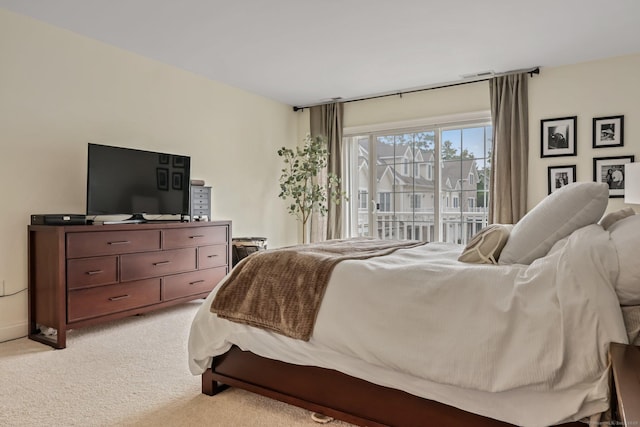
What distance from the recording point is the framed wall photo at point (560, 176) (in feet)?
13.6

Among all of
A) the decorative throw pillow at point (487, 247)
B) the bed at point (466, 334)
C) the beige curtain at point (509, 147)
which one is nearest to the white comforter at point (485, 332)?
the bed at point (466, 334)

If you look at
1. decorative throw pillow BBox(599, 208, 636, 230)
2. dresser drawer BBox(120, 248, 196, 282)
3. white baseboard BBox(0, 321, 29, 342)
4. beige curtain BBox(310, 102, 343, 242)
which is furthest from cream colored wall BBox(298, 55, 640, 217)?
white baseboard BBox(0, 321, 29, 342)

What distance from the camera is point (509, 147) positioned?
4.40 m

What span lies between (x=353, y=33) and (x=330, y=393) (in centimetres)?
281

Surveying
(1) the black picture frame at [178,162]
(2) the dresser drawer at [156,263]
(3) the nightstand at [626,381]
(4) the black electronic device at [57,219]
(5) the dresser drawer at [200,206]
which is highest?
(1) the black picture frame at [178,162]

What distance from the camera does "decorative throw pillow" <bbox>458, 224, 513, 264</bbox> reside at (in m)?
1.88

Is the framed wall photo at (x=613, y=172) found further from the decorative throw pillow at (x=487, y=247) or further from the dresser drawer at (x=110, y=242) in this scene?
the dresser drawer at (x=110, y=242)

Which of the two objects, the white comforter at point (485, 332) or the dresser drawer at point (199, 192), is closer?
the white comforter at point (485, 332)

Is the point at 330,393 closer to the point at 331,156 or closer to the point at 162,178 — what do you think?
the point at 162,178

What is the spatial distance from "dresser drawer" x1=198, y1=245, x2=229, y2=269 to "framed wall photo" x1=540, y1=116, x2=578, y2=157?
3.48 m

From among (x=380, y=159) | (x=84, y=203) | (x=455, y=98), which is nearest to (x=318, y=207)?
(x=380, y=159)

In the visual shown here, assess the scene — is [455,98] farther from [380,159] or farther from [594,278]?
[594,278]

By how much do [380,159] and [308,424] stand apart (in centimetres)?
409

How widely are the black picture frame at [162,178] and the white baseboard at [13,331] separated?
4.91 ft
